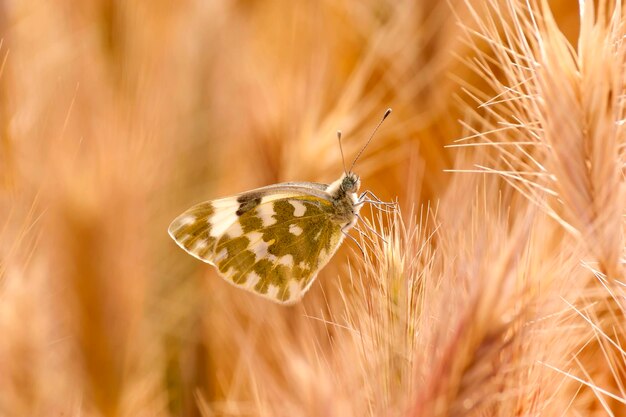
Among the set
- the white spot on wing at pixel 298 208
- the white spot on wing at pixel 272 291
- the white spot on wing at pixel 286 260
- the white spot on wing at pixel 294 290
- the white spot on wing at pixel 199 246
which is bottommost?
the white spot on wing at pixel 294 290

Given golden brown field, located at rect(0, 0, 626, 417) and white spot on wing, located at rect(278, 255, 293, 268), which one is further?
white spot on wing, located at rect(278, 255, 293, 268)

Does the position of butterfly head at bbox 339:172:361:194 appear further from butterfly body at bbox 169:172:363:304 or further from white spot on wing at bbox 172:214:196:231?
white spot on wing at bbox 172:214:196:231

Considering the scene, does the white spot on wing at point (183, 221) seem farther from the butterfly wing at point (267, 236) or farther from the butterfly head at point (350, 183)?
the butterfly head at point (350, 183)

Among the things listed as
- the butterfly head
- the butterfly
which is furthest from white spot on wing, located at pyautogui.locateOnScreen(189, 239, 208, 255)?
the butterfly head

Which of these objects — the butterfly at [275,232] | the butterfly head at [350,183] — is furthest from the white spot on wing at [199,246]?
the butterfly head at [350,183]

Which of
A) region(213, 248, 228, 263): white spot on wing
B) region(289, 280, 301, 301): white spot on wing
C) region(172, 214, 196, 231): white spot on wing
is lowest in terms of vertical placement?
region(289, 280, 301, 301): white spot on wing

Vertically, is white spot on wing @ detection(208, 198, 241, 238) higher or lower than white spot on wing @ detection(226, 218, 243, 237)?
higher

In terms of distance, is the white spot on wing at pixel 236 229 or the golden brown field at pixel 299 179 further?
the white spot on wing at pixel 236 229
